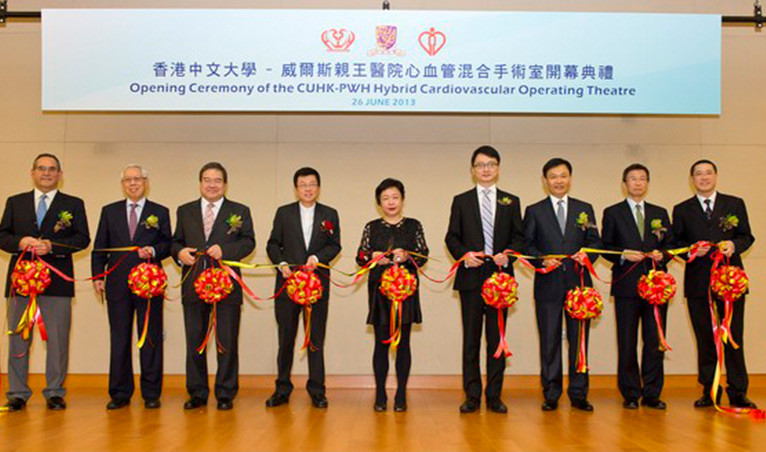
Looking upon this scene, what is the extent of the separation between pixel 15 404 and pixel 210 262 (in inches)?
65.3

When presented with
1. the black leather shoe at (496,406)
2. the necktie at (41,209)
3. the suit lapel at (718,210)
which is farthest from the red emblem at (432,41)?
the necktie at (41,209)

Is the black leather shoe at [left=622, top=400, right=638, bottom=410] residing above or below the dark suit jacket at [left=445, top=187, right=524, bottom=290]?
below

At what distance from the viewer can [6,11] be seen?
6148mm

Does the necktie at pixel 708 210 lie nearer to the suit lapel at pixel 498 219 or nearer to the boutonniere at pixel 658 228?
the boutonniere at pixel 658 228

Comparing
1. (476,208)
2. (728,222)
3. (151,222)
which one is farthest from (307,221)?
(728,222)

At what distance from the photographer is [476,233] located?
4.93 metres

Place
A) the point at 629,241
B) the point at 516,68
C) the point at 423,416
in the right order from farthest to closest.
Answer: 1. the point at 516,68
2. the point at 629,241
3. the point at 423,416

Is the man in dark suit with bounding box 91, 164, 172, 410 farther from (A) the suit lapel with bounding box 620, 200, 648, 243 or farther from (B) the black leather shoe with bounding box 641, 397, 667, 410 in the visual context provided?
(B) the black leather shoe with bounding box 641, 397, 667, 410

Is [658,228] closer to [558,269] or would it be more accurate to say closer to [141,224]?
[558,269]

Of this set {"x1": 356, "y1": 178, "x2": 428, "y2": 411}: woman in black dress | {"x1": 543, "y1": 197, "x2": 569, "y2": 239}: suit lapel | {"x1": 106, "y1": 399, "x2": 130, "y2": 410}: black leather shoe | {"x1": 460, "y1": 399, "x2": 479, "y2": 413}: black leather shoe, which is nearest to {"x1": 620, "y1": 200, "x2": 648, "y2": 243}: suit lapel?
{"x1": 543, "y1": 197, "x2": 569, "y2": 239}: suit lapel

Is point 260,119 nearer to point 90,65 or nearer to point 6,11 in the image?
point 90,65

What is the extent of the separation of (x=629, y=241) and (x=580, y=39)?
1818 mm

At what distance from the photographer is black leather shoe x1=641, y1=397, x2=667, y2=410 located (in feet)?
16.2

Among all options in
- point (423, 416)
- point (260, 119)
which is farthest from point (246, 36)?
point (423, 416)
